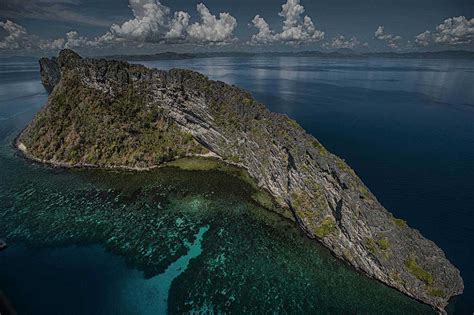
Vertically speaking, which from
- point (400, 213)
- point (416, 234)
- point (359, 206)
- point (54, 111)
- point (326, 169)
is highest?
point (54, 111)

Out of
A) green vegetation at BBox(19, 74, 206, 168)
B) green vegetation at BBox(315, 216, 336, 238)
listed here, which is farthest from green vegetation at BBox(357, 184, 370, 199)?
green vegetation at BBox(19, 74, 206, 168)

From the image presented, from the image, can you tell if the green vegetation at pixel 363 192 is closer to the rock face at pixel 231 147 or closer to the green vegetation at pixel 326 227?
the rock face at pixel 231 147

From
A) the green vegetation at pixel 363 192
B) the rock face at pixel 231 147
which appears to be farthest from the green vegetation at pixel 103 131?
the green vegetation at pixel 363 192

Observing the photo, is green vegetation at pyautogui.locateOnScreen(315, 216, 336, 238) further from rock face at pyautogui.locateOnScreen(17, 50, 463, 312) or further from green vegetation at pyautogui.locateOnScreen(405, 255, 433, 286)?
green vegetation at pyautogui.locateOnScreen(405, 255, 433, 286)

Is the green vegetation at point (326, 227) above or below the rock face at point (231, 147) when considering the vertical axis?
below

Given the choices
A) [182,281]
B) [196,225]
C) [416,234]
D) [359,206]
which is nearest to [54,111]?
[196,225]

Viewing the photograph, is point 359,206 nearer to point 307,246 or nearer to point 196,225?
point 307,246
